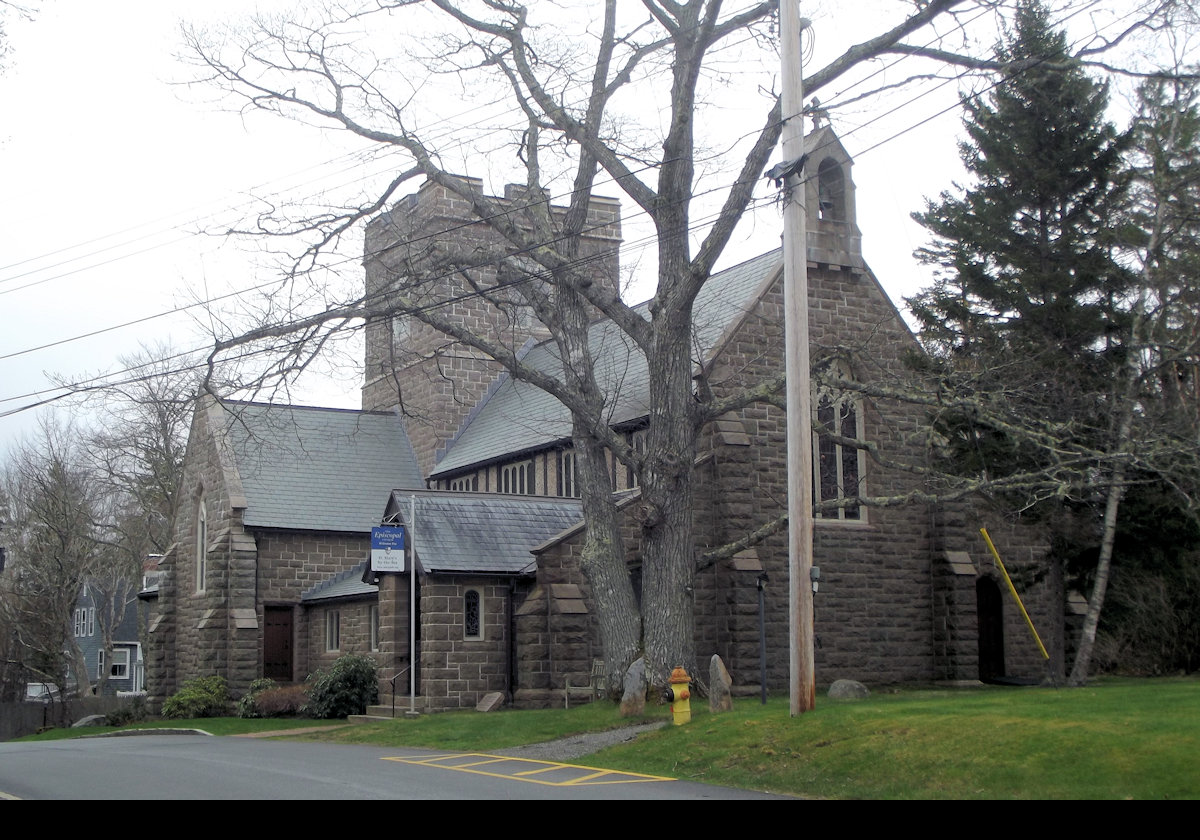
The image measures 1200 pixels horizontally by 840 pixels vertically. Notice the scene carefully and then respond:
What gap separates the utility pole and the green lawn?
862 mm

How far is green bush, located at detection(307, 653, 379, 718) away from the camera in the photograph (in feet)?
92.3

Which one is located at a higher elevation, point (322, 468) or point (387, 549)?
point (322, 468)

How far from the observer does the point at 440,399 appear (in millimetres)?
39562

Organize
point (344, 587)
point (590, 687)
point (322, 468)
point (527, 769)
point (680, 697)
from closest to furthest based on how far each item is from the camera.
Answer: point (527, 769) → point (680, 697) → point (590, 687) → point (344, 587) → point (322, 468)

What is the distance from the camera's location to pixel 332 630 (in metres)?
33.6

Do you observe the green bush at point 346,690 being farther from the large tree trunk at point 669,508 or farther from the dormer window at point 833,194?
the dormer window at point 833,194

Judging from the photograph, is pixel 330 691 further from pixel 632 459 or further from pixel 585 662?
pixel 632 459

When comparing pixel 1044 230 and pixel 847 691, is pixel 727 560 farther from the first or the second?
pixel 1044 230

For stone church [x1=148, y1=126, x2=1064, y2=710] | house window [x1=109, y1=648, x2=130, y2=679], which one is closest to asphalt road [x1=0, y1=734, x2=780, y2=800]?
stone church [x1=148, y1=126, x2=1064, y2=710]

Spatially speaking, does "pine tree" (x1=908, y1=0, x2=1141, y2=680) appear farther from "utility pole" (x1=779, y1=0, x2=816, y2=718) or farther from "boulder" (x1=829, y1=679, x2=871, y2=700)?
"utility pole" (x1=779, y1=0, x2=816, y2=718)

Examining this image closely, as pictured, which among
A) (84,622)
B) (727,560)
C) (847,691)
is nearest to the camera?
(847,691)

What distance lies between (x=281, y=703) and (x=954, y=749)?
20.6 metres

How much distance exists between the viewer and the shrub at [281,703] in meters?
29.9

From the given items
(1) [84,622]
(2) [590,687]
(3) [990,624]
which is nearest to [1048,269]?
(3) [990,624]
